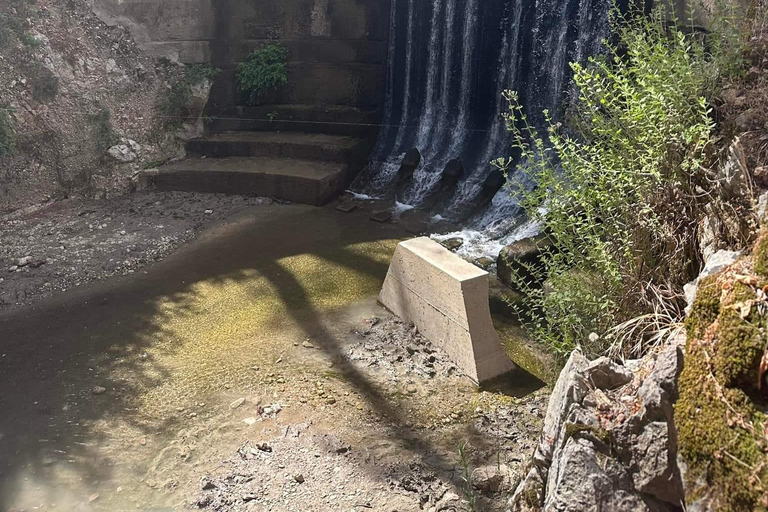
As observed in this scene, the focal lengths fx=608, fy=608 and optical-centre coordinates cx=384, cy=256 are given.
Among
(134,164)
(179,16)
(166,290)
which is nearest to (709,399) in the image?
(166,290)

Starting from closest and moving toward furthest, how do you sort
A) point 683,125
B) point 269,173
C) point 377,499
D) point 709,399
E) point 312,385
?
point 709,399 < point 683,125 < point 377,499 < point 312,385 < point 269,173

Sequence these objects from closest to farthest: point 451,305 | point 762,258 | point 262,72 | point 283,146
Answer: point 762,258 → point 451,305 → point 283,146 → point 262,72

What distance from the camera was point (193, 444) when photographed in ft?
14.3

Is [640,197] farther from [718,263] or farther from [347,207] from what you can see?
[347,207]

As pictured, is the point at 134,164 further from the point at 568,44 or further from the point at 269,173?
the point at 568,44

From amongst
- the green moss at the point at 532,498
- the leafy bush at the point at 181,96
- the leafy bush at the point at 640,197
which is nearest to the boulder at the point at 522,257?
the leafy bush at the point at 640,197

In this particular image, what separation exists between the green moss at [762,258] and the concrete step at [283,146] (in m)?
8.45

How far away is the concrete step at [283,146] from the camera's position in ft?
33.7

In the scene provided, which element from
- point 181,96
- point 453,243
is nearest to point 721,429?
point 453,243

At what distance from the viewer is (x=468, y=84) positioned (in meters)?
10.1

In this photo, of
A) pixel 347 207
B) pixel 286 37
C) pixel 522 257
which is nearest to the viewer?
pixel 522 257

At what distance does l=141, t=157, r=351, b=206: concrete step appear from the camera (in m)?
9.61

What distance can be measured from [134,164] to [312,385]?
6885mm

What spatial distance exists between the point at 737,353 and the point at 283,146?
9.25m
